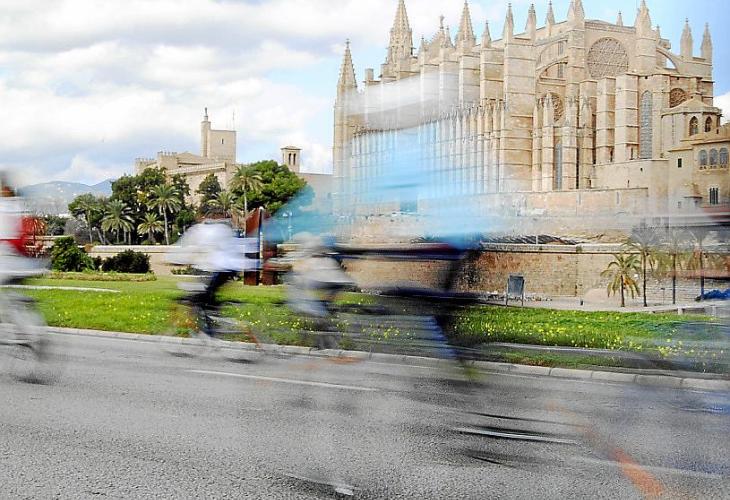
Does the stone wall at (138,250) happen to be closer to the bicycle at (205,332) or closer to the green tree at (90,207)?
the green tree at (90,207)

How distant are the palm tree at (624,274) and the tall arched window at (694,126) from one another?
28.1 m

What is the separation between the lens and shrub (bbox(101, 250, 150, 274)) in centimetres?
5391

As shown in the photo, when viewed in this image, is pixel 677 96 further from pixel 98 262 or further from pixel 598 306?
pixel 98 262

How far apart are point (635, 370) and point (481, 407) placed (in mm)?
3320

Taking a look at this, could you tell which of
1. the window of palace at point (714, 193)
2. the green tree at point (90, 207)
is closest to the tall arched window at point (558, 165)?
the window of palace at point (714, 193)

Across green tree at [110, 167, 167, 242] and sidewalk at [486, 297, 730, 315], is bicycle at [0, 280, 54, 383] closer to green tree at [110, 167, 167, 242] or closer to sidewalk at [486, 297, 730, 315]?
sidewalk at [486, 297, 730, 315]

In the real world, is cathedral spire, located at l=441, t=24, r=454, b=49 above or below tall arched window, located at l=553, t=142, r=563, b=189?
above

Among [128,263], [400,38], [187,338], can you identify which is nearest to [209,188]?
[400,38]

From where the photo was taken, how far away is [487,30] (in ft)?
Answer: 241

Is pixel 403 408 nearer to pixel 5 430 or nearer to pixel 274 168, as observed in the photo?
pixel 5 430

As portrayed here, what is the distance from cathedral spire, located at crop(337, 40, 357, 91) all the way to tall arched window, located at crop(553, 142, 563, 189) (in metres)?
28.9

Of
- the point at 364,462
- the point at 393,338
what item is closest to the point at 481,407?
the point at 364,462

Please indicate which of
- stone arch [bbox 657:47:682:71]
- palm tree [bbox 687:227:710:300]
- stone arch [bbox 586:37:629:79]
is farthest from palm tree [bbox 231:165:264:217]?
palm tree [bbox 687:227:710:300]

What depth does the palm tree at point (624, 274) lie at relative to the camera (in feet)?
112
